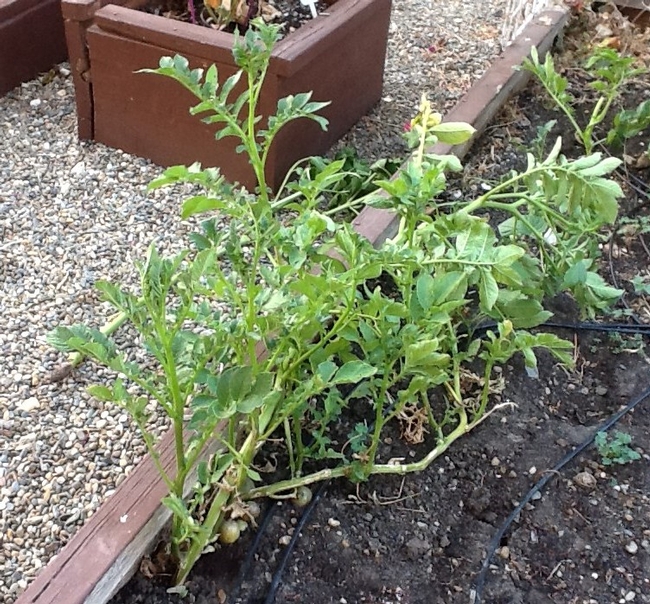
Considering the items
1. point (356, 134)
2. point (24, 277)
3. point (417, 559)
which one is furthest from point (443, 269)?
point (356, 134)

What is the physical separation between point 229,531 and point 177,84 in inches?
50.7

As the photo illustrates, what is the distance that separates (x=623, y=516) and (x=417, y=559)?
424 millimetres

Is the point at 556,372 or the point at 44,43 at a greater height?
the point at 44,43

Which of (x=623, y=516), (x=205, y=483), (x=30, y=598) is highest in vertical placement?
(x=205, y=483)

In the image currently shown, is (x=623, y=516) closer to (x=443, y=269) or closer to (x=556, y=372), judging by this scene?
(x=556, y=372)

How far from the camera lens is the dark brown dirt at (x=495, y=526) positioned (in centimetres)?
134

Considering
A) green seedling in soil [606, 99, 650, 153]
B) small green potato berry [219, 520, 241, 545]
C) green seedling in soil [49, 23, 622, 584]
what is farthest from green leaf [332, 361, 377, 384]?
green seedling in soil [606, 99, 650, 153]

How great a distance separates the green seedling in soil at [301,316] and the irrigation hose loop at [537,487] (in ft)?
0.58

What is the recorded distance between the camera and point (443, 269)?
1.35m

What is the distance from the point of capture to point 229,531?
1.32 metres

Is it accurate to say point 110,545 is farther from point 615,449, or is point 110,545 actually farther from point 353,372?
point 615,449

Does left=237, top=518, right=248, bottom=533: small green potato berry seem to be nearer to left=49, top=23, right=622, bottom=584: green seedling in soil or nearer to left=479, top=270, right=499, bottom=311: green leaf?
left=49, top=23, right=622, bottom=584: green seedling in soil

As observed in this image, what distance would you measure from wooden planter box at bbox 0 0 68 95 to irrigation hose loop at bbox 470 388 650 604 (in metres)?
2.03

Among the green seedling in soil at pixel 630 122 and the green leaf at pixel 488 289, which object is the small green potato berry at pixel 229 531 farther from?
the green seedling in soil at pixel 630 122
